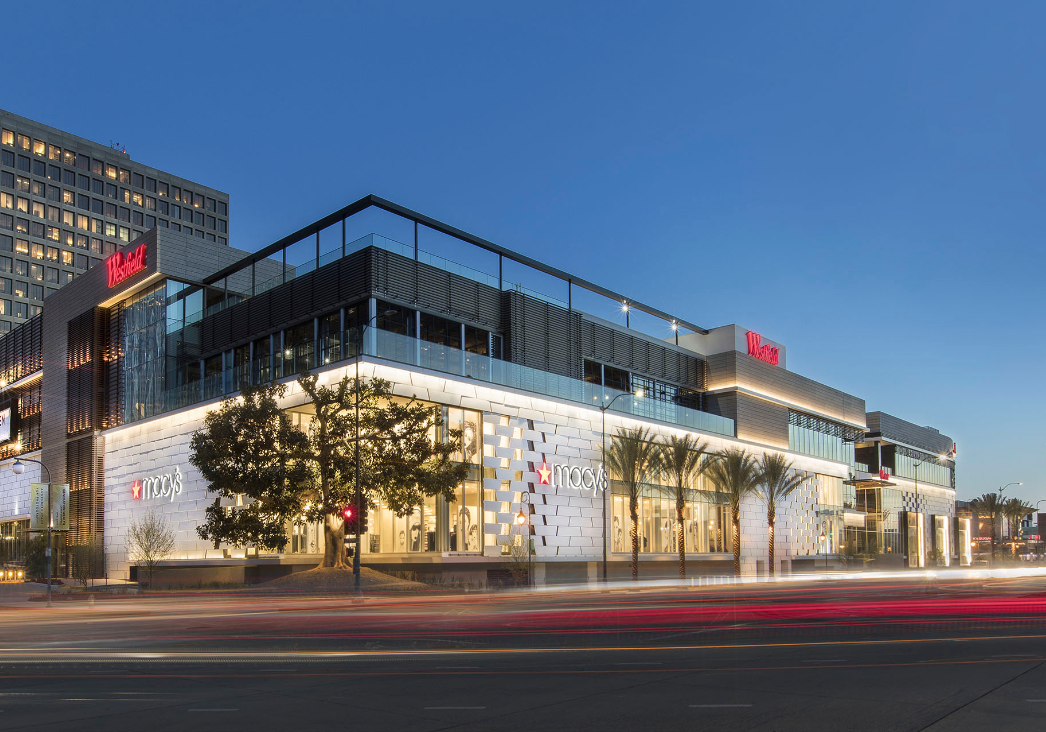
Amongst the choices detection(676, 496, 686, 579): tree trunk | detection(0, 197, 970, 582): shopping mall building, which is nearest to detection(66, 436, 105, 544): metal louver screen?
detection(0, 197, 970, 582): shopping mall building

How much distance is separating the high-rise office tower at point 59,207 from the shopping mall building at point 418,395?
32202 mm

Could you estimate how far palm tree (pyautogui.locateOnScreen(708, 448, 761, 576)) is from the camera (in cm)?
6481

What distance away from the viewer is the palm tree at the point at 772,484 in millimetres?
68500

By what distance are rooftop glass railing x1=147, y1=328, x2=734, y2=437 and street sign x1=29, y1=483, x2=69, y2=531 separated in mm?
8019

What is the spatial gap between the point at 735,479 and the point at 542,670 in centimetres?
5322

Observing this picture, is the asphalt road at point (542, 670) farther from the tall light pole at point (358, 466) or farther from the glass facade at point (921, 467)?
the glass facade at point (921, 467)

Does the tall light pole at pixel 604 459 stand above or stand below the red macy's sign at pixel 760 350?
below

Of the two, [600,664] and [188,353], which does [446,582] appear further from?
[600,664]

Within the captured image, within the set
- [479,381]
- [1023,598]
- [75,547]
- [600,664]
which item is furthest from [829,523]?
[600,664]

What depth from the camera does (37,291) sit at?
115062 mm

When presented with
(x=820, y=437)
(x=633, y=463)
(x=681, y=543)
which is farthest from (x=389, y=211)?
(x=820, y=437)

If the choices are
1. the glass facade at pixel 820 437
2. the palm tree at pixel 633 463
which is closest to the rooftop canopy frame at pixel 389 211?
the palm tree at pixel 633 463

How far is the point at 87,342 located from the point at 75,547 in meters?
15.1

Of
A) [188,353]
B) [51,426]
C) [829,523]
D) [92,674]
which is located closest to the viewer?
[92,674]
